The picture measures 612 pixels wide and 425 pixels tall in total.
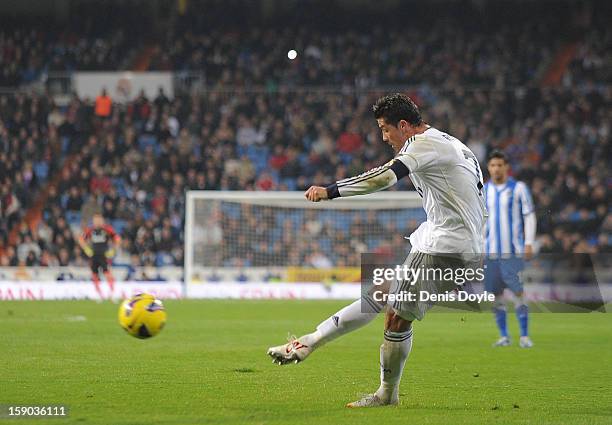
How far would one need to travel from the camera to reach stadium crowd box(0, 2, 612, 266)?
957 inches

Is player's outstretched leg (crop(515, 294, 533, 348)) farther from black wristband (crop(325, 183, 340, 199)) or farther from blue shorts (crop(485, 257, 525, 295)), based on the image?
black wristband (crop(325, 183, 340, 199))

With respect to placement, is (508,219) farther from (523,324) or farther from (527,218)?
(523,324)

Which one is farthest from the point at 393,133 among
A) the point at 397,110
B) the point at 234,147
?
the point at 234,147

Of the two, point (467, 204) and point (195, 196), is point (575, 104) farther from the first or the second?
point (467, 204)

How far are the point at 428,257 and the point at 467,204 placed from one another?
0.45m

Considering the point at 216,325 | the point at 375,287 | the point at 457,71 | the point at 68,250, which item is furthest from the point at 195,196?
the point at 375,287

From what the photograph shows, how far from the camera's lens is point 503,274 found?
41.5 feet

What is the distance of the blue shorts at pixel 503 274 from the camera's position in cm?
1261

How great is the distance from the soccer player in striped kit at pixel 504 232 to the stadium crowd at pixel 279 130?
9.81 metres

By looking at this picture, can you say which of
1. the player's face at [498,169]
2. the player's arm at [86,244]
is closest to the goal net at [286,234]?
the player's arm at [86,244]

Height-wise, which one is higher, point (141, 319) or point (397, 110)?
point (397, 110)

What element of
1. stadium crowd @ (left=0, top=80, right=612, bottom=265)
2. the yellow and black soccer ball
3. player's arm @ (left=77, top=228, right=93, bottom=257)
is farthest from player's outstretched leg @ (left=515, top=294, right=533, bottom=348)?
stadium crowd @ (left=0, top=80, right=612, bottom=265)

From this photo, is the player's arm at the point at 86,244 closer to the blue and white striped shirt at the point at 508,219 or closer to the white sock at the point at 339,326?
the blue and white striped shirt at the point at 508,219

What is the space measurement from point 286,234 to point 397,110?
16.6 metres
